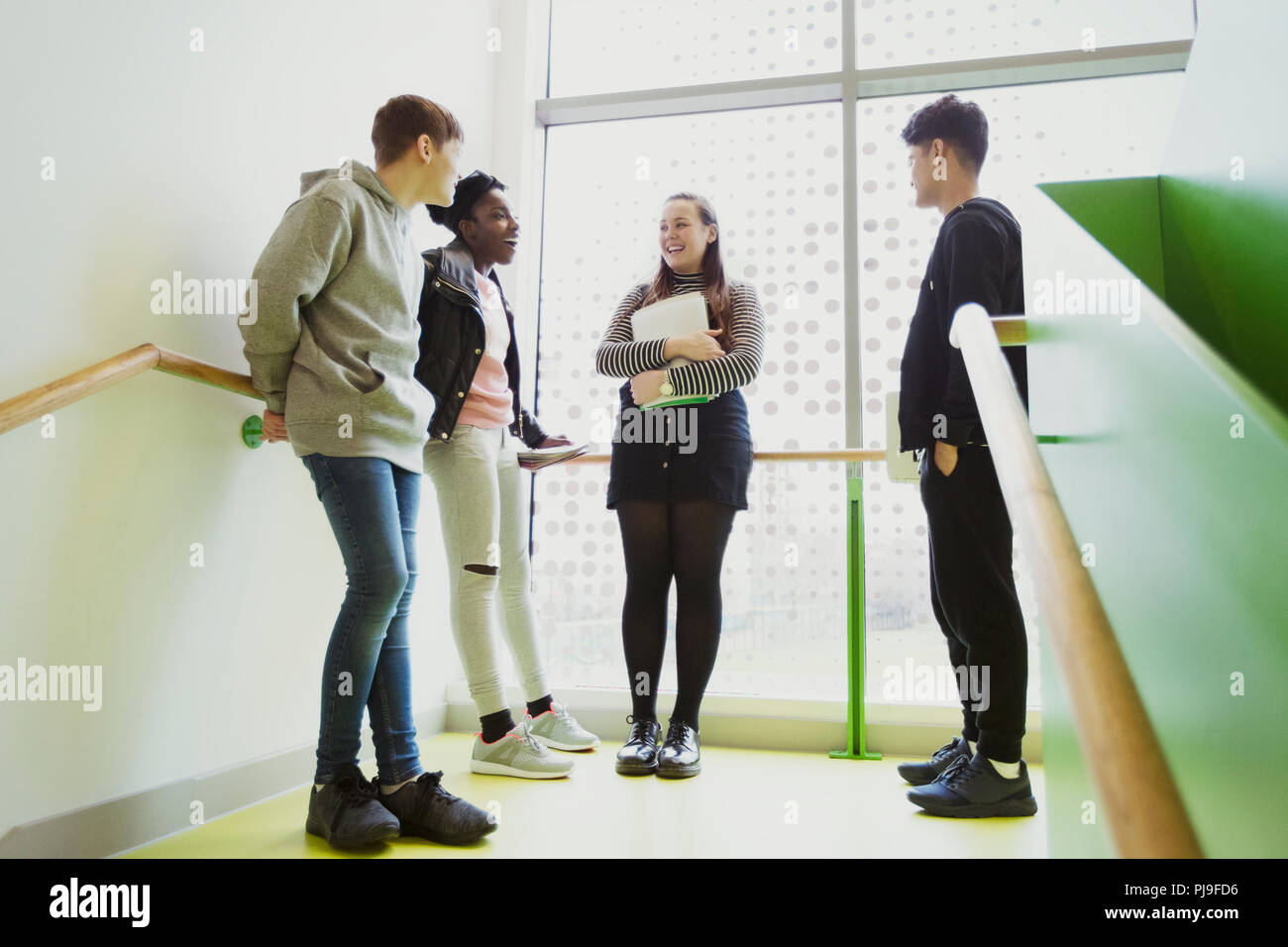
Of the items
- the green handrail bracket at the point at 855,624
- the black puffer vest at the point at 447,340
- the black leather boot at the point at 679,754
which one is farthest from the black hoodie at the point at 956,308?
the black puffer vest at the point at 447,340

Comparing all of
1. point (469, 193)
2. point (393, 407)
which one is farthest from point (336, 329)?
point (469, 193)

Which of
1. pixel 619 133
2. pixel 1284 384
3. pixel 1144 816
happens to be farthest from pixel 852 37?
pixel 1144 816

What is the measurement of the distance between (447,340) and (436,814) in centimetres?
97

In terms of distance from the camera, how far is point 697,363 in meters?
2.04

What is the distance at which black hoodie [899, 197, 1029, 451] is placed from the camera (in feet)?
5.33

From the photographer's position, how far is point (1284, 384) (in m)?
1.01

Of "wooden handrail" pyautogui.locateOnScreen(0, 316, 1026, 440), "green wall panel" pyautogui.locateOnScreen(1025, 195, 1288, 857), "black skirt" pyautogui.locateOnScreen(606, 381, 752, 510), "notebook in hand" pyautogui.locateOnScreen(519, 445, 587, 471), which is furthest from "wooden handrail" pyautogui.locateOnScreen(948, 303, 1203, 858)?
"notebook in hand" pyautogui.locateOnScreen(519, 445, 587, 471)

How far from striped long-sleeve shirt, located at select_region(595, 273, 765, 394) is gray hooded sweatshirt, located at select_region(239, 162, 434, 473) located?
2.23 ft

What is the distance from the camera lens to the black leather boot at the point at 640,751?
192 cm

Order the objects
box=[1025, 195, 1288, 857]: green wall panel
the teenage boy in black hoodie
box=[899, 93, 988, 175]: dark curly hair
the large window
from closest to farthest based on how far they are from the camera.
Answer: box=[1025, 195, 1288, 857]: green wall panel, the teenage boy in black hoodie, box=[899, 93, 988, 175]: dark curly hair, the large window

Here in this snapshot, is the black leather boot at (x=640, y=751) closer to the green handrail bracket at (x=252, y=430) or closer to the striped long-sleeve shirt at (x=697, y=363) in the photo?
the striped long-sleeve shirt at (x=697, y=363)

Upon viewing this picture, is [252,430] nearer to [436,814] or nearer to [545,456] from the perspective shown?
[545,456]

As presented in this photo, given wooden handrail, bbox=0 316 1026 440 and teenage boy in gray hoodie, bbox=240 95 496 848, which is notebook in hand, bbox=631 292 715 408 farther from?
wooden handrail, bbox=0 316 1026 440
